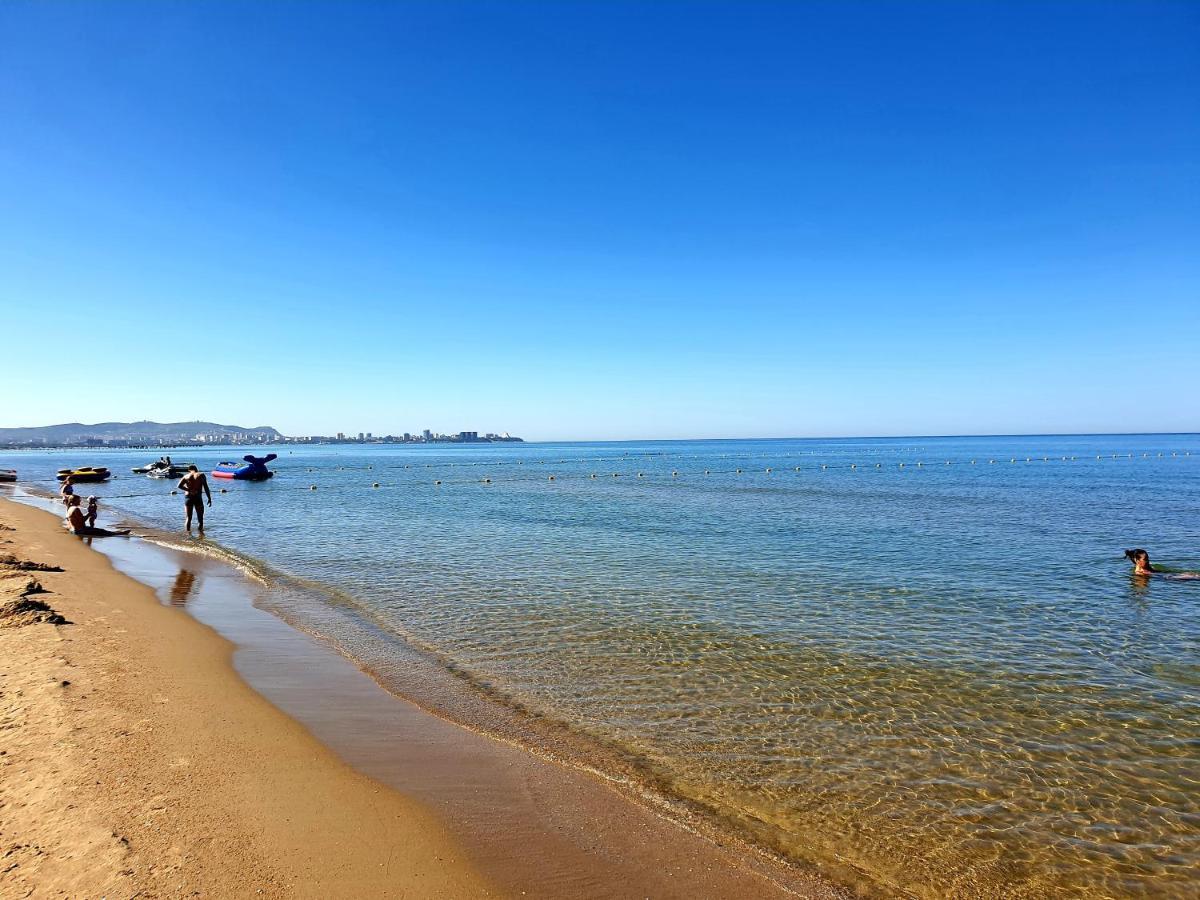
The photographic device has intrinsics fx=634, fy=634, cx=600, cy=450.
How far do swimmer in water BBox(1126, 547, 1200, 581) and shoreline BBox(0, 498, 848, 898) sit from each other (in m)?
16.2

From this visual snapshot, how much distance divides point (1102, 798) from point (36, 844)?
9.15 metres

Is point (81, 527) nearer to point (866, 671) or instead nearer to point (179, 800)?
point (179, 800)

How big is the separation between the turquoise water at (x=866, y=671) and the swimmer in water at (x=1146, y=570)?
1.51ft

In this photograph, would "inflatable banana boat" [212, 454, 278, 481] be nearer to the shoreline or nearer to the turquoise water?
the turquoise water

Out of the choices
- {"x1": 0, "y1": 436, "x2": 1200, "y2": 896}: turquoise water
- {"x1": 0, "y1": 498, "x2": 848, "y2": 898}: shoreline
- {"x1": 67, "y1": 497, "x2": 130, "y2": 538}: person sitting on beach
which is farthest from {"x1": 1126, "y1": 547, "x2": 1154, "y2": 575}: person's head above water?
{"x1": 67, "y1": 497, "x2": 130, "y2": 538}: person sitting on beach

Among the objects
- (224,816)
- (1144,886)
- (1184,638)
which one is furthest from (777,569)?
(224,816)

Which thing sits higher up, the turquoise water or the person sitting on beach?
the person sitting on beach

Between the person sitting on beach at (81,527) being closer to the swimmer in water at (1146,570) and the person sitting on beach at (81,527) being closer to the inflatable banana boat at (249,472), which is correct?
the swimmer in water at (1146,570)

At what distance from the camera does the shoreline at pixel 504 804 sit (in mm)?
4691

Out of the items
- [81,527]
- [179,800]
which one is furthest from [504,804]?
[81,527]

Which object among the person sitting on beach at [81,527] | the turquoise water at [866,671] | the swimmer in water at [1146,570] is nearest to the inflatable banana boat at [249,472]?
the person sitting on beach at [81,527]

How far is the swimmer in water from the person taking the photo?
15898 millimetres

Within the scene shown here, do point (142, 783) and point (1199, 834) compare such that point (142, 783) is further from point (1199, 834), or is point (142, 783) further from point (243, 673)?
point (1199, 834)

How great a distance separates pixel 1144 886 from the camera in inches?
198
